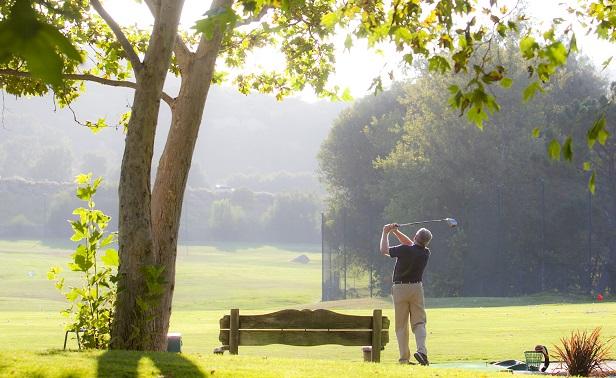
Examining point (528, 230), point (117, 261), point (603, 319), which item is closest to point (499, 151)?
point (528, 230)

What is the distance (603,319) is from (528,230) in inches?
1039

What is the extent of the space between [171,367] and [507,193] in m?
48.2

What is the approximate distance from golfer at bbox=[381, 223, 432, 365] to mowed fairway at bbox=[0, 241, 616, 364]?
3660 millimetres

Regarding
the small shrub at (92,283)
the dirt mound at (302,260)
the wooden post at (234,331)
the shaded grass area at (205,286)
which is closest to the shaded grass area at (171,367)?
the wooden post at (234,331)

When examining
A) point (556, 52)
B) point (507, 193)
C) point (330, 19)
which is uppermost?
point (507, 193)

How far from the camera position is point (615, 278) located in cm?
5122

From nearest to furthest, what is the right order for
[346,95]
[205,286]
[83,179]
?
[83,179] < [346,95] < [205,286]

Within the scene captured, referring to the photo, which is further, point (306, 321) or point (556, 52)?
point (306, 321)

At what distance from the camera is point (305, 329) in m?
10.7

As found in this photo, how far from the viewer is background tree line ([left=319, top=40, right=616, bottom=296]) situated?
53406 mm

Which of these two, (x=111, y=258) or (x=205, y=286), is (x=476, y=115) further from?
(x=205, y=286)

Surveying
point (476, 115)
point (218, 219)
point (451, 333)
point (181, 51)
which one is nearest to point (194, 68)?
point (181, 51)

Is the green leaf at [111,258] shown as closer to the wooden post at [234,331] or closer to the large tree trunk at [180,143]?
the wooden post at [234,331]

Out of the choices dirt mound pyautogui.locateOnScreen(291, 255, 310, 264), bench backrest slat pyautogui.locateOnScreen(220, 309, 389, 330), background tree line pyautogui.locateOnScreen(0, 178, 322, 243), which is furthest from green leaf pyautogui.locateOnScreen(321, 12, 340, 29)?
background tree line pyautogui.locateOnScreen(0, 178, 322, 243)
